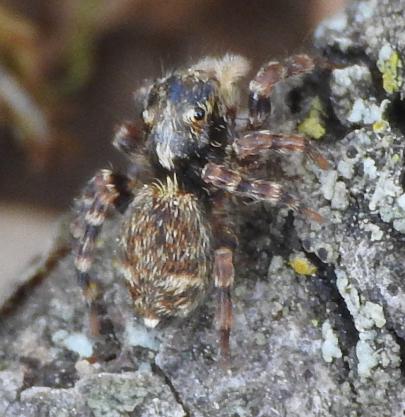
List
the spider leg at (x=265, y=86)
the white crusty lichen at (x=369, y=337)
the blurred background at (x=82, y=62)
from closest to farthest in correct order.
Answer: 1. the white crusty lichen at (x=369, y=337)
2. the spider leg at (x=265, y=86)
3. the blurred background at (x=82, y=62)

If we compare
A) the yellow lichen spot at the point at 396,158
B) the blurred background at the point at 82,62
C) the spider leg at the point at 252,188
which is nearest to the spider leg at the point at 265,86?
the spider leg at the point at 252,188

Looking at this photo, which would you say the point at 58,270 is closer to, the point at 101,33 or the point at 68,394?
the point at 68,394

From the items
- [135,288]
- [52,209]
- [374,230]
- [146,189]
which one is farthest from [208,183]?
[52,209]

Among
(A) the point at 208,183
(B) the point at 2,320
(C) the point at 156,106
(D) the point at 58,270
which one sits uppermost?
(C) the point at 156,106

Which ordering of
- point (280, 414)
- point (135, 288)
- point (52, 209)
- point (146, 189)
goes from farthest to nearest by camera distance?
point (52, 209), point (146, 189), point (135, 288), point (280, 414)

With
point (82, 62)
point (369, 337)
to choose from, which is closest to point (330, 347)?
point (369, 337)

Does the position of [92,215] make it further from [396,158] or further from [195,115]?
[396,158]

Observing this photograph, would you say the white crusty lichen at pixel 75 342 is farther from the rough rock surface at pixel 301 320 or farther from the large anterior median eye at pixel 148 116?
the large anterior median eye at pixel 148 116
